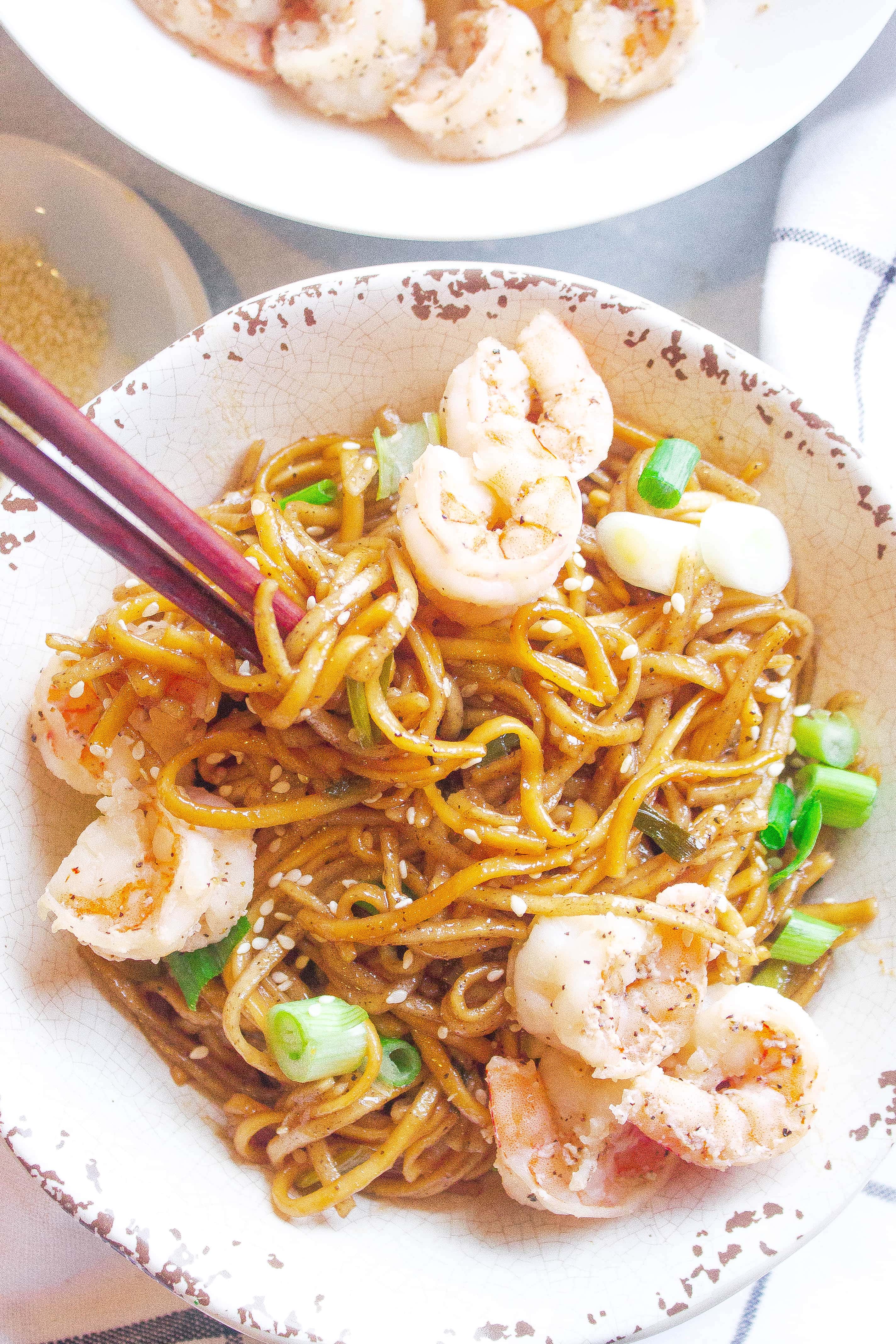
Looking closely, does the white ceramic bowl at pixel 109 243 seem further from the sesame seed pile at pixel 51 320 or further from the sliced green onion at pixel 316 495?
the sliced green onion at pixel 316 495

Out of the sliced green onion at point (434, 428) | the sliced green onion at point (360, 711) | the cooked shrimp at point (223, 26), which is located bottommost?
the sliced green onion at point (360, 711)

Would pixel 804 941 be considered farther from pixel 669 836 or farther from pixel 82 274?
pixel 82 274

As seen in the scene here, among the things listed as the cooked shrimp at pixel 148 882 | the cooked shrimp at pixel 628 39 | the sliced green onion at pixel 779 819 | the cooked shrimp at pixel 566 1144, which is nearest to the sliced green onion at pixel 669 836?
the sliced green onion at pixel 779 819


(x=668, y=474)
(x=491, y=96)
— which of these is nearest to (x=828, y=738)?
(x=668, y=474)

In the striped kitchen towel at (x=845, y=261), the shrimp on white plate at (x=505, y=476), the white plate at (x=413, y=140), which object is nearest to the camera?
the shrimp on white plate at (x=505, y=476)

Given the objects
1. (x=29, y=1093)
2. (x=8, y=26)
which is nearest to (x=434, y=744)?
(x=29, y=1093)

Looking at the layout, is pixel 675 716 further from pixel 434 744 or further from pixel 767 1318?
pixel 767 1318

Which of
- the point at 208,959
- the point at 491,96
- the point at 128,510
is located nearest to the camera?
the point at 128,510
